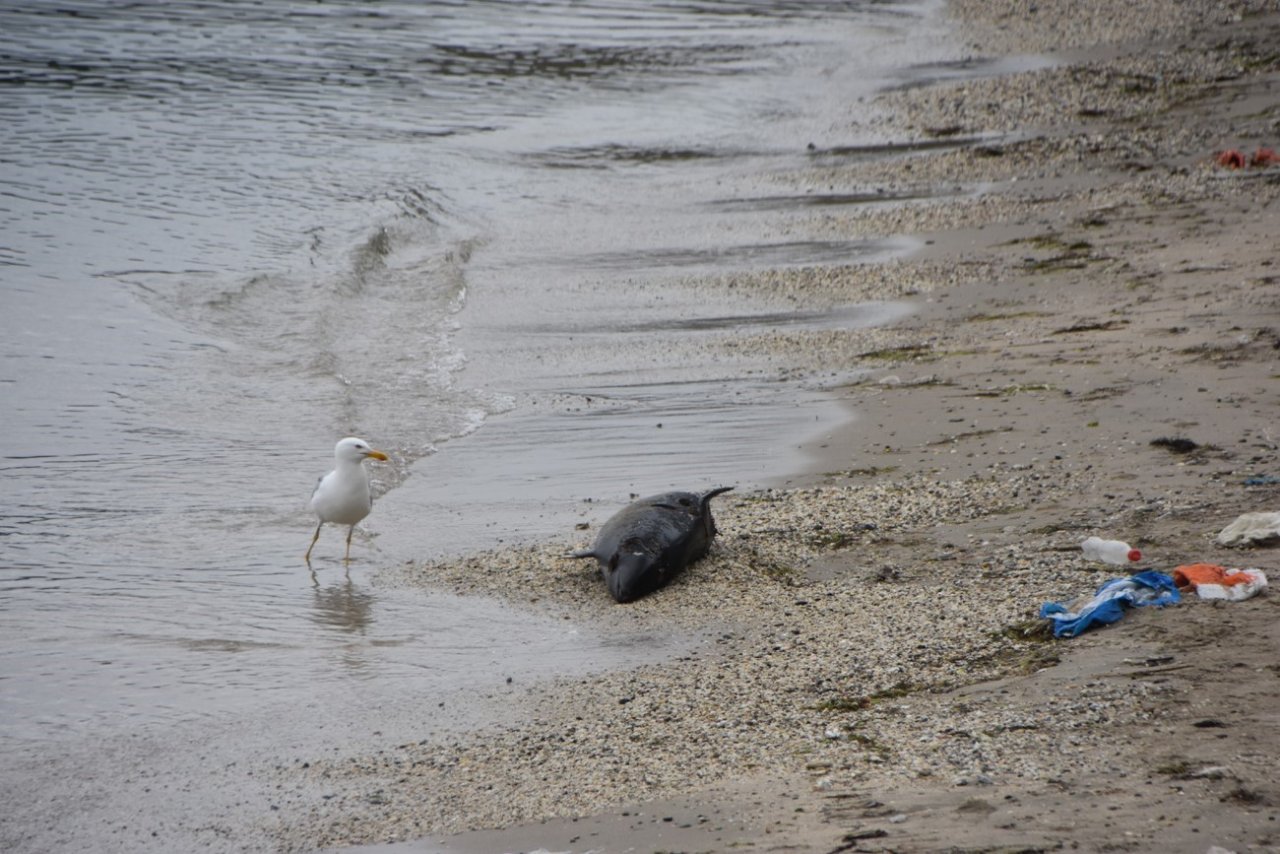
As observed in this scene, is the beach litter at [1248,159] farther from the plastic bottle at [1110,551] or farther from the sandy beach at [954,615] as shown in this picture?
the plastic bottle at [1110,551]

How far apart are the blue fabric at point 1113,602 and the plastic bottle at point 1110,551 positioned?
0.42 metres

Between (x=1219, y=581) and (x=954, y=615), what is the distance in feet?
3.45

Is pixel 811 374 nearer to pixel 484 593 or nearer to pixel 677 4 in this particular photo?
pixel 484 593

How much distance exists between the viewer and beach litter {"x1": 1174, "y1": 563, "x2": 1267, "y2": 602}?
5.14 meters

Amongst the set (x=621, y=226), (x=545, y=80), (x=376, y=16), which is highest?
(x=376, y=16)

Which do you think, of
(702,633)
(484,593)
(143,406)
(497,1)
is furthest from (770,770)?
(497,1)

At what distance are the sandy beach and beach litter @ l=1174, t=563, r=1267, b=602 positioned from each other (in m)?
0.07

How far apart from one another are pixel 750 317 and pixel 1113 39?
543 inches

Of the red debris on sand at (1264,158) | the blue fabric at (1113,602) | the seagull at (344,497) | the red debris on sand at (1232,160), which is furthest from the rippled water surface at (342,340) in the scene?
the red debris on sand at (1264,158)

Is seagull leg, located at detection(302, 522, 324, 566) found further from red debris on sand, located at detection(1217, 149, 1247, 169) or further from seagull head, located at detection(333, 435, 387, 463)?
red debris on sand, located at detection(1217, 149, 1247, 169)

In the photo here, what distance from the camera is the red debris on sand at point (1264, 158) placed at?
13.5 metres

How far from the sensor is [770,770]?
173 inches

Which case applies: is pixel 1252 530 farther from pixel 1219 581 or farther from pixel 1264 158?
pixel 1264 158

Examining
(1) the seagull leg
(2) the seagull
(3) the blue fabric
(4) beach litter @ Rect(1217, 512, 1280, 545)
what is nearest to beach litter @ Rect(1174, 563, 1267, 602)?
(3) the blue fabric
